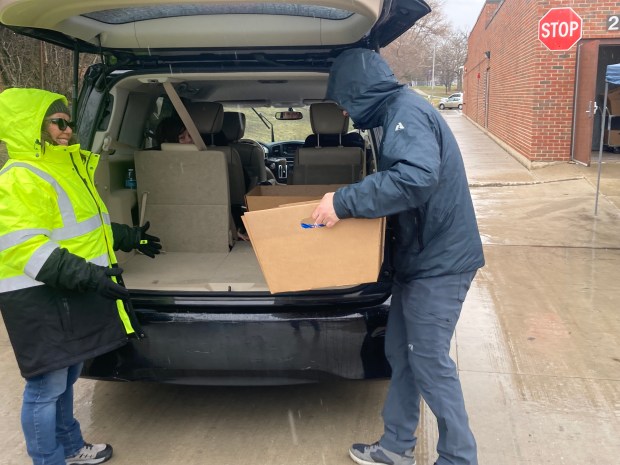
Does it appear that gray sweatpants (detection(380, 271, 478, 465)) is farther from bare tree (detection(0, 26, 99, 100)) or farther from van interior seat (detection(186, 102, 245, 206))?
bare tree (detection(0, 26, 99, 100))

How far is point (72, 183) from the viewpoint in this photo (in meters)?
2.88

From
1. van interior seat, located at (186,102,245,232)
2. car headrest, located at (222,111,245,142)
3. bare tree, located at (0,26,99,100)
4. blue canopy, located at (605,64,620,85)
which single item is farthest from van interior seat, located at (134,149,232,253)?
blue canopy, located at (605,64,620,85)

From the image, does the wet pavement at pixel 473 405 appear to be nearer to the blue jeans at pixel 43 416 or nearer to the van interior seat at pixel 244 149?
the blue jeans at pixel 43 416

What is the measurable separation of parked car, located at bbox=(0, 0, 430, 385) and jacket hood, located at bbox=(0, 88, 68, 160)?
0.37 metres

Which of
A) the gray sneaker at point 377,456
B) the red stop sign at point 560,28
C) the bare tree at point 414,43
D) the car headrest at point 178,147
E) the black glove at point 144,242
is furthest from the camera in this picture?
the bare tree at point 414,43

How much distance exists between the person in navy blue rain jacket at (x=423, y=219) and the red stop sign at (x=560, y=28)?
1043 centimetres

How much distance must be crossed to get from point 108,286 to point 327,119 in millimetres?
2699

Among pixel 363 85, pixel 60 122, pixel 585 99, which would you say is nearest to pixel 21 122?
pixel 60 122

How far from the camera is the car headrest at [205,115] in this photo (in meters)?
5.00

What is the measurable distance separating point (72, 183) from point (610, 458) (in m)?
2.90

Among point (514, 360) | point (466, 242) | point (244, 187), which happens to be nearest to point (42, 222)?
point (466, 242)

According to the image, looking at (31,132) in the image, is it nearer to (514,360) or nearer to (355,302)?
(355,302)

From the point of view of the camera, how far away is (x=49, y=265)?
2.58 metres

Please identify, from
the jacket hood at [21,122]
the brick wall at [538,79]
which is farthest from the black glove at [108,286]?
the brick wall at [538,79]
